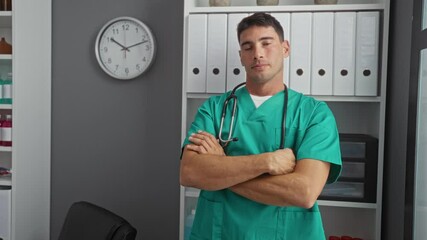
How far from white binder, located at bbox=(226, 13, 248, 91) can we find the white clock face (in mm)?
555

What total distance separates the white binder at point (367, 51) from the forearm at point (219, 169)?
0.74 m

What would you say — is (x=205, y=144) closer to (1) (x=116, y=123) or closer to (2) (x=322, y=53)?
(2) (x=322, y=53)

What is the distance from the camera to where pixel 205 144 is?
1353 millimetres

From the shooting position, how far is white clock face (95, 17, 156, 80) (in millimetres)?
2189

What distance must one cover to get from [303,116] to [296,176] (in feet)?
0.87

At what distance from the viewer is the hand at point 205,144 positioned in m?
1.35

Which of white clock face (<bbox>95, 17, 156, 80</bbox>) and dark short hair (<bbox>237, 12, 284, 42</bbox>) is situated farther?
white clock face (<bbox>95, 17, 156, 80</bbox>)

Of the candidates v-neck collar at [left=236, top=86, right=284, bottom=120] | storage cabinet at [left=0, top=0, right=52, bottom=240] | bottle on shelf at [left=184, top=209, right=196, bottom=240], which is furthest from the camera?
storage cabinet at [left=0, top=0, right=52, bottom=240]

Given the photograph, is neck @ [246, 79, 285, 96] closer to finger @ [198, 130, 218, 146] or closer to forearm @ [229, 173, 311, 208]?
finger @ [198, 130, 218, 146]

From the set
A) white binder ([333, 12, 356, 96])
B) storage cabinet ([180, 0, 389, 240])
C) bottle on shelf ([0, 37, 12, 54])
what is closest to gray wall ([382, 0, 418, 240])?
storage cabinet ([180, 0, 389, 240])

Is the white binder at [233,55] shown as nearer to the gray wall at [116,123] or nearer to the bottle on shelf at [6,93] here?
the gray wall at [116,123]

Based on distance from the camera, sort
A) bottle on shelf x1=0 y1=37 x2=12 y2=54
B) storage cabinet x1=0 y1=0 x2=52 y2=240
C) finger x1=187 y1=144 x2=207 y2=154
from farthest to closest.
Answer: bottle on shelf x1=0 y1=37 x2=12 y2=54, storage cabinet x1=0 y1=0 x2=52 y2=240, finger x1=187 y1=144 x2=207 y2=154

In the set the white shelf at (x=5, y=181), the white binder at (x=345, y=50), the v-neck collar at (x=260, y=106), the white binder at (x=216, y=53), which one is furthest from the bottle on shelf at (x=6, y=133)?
the white binder at (x=345, y=50)

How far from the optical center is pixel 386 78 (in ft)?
5.62
